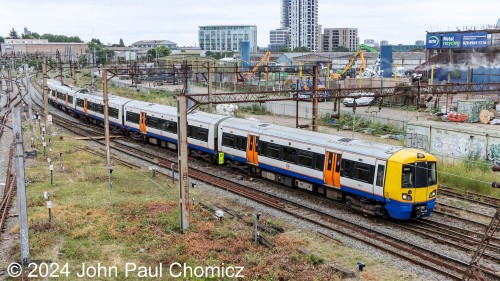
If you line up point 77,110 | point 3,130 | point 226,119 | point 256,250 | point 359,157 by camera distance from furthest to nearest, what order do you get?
point 77,110 < point 3,130 < point 226,119 < point 359,157 < point 256,250

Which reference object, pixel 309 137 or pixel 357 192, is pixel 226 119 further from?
pixel 357 192

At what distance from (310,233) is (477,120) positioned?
34.6m

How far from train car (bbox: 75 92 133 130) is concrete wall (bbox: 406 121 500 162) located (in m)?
19.9

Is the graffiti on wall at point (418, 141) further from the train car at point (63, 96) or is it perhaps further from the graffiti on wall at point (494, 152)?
the train car at point (63, 96)

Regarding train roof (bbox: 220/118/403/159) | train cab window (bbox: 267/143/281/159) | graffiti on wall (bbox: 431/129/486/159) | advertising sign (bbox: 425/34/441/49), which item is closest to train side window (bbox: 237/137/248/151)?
train roof (bbox: 220/118/403/159)

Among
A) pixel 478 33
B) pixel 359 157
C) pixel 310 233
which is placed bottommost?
pixel 310 233

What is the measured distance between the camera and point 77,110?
148 feet

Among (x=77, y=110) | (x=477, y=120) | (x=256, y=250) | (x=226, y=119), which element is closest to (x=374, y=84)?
(x=477, y=120)

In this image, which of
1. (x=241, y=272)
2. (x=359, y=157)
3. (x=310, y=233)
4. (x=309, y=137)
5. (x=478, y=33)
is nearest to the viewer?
(x=241, y=272)

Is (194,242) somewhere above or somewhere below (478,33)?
below

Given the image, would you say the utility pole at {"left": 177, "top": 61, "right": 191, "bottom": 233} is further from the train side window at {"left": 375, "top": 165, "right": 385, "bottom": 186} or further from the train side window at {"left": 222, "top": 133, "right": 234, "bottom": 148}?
the train side window at {"left": 222, "top": 133, "right": 234, "bottom": 148}

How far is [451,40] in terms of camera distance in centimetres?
6619

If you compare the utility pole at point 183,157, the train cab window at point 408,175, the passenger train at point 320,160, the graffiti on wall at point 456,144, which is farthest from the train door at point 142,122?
the train cab window at point 408,175

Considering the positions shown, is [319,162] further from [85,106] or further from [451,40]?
[451,40]
